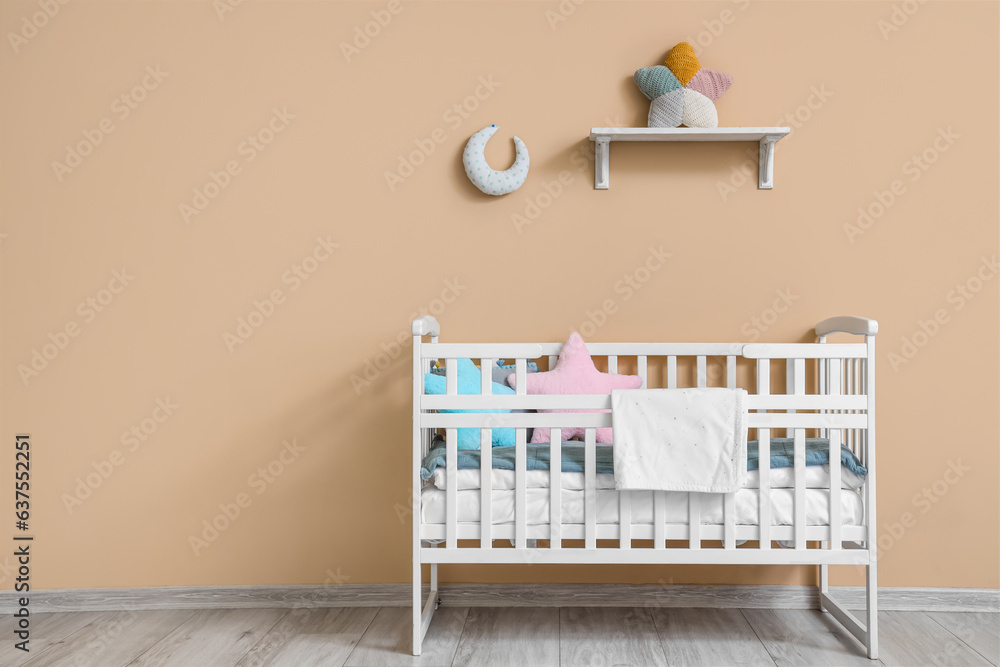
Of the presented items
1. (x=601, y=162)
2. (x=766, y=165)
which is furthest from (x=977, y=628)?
(x=601, y=162)

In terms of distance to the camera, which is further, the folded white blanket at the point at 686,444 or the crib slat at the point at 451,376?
the crib slat at the point at 451,376

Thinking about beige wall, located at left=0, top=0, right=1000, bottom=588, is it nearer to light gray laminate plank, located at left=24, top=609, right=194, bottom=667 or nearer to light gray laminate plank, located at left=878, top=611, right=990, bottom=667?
light gray laminate plank, located at left=24, top=609, right=194, bottom=667

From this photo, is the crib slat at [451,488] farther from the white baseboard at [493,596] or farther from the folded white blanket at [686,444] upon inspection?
the white baseboard at [493,596]

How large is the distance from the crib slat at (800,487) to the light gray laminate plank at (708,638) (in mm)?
335

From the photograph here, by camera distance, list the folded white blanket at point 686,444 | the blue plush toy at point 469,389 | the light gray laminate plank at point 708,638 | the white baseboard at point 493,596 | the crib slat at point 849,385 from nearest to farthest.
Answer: the folded white blanket at point 686,444, the light gray laminate plank at point 708,638, the blue plush toy at point 469,389, the crib slat at point 849,385, the white baseboard at point 493,596

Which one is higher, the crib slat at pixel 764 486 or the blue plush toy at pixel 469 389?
the blue plush toy at pixel 469 389

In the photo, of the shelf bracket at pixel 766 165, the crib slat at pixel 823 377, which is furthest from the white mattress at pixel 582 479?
the shelf bracket at pixel 766 165

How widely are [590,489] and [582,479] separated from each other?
0.04 meters

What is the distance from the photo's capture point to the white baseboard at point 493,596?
2.08 metres

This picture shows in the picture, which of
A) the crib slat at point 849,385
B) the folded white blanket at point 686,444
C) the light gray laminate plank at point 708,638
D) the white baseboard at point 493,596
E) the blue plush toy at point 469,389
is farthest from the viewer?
the white baseboard at point 493,596

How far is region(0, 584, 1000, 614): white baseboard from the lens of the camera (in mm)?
2078

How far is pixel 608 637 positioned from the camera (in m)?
1.88

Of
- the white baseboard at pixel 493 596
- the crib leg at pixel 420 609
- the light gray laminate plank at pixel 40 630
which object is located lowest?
the light gray laminate plank at pixel 40 630

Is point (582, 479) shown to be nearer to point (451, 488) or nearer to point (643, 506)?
point (643, 506)
